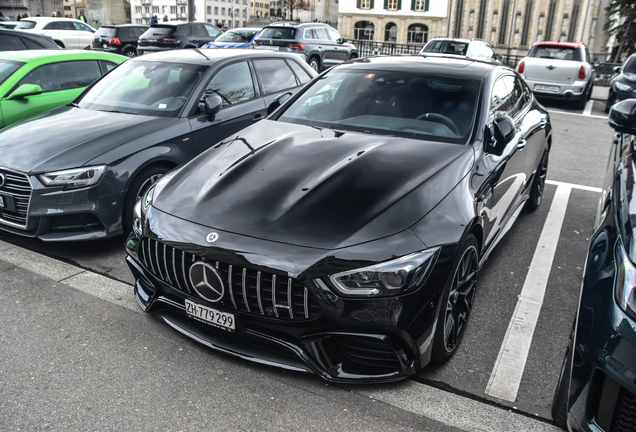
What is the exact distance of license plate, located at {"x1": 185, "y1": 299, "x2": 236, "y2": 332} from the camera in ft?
8.68

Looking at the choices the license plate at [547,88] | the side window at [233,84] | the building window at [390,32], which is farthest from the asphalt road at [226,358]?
the building window at [390,32]

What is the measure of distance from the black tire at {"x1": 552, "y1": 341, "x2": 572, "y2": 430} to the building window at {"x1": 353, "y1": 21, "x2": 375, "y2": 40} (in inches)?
3408

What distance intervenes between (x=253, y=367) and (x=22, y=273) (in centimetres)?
221

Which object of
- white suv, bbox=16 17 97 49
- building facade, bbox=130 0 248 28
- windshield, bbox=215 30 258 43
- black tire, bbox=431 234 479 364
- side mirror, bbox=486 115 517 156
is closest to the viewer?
black tire, bbox=431 234 479 364

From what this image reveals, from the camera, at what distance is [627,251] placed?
207cm

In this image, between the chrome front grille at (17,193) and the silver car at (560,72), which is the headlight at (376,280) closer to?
the chrome front grille at (17,193)

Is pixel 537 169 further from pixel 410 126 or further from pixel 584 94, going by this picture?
pixel 584 94

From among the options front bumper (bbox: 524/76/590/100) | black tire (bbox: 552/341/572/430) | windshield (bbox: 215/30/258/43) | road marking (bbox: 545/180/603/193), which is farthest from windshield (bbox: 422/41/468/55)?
black tire (bbox: 552/341/572/430)

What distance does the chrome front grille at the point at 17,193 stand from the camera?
4043 mm

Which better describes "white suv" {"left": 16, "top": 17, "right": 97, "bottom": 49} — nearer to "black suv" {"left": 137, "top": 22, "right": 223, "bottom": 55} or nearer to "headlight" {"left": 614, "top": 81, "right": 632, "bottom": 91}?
"black suv" {"left": 137, "top": 22, "right": 223, "bottom": 55}

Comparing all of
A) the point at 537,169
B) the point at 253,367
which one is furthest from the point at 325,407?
the point at 537,169

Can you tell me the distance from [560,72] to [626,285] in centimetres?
1278

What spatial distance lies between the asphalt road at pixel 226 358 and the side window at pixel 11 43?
592 centimetres

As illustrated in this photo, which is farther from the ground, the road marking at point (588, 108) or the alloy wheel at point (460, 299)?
the alloy wheel at point (460, 299)
